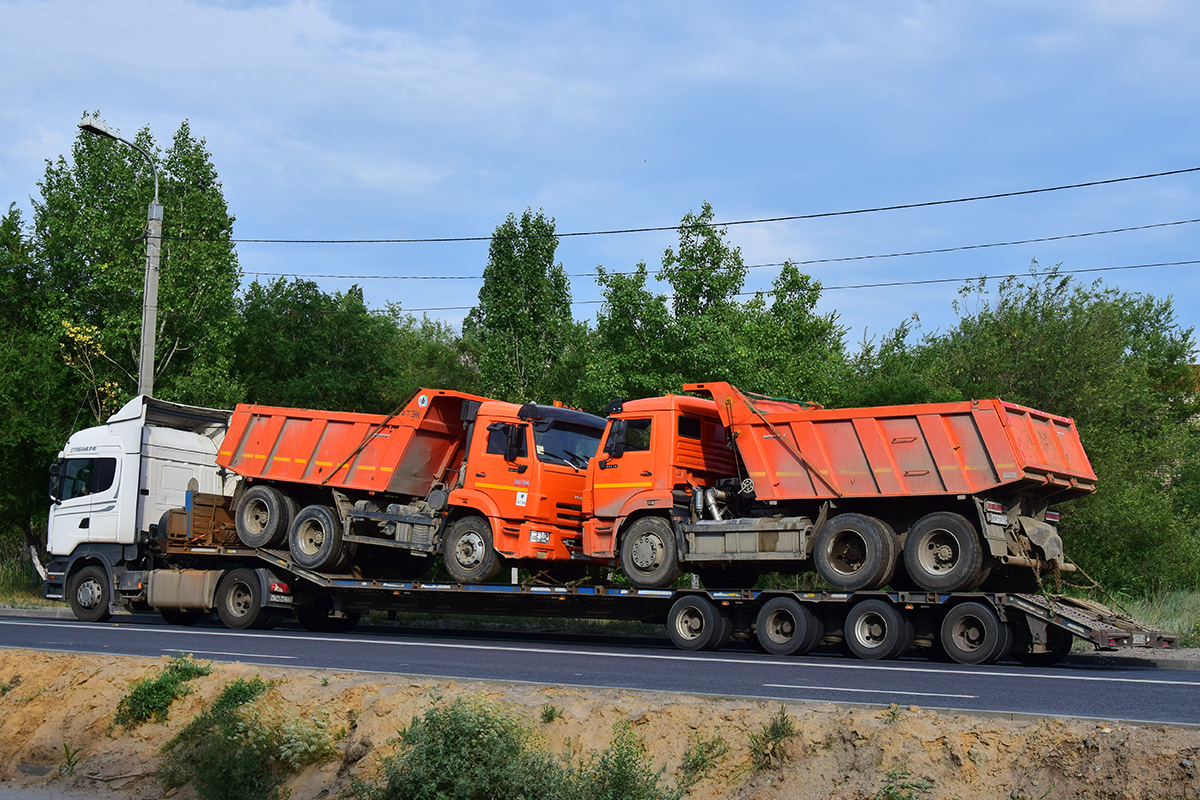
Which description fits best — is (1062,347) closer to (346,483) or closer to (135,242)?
(346,483)

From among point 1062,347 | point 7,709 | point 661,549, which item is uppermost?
point 1062,347

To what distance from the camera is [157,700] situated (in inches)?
411

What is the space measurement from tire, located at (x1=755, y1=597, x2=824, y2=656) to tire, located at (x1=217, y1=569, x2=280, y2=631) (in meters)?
8.54

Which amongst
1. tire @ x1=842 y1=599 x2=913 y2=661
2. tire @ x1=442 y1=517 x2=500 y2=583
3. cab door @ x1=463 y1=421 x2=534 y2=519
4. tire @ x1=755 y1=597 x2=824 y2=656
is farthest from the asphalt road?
cab door @ x1=463 y1=421 x2=534 y2=519

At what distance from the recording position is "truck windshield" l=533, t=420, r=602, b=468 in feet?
58.6

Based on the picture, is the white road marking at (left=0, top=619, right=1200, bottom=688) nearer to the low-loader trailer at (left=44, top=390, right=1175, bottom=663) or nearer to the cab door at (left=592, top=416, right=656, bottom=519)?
the low-loader trailer at (left=44, top=390, right=1175, bottom=663)

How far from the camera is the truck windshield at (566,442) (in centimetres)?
1788

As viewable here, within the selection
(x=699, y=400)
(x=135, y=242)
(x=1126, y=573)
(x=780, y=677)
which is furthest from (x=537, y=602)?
(x=135, y=242)

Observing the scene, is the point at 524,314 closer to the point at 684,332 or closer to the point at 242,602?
the point at 684,332

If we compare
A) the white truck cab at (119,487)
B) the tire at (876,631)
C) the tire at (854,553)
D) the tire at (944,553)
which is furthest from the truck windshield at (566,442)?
the white truck cab at (119,487)

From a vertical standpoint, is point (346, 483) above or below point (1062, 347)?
below

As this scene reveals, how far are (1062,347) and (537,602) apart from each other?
48.5 feet

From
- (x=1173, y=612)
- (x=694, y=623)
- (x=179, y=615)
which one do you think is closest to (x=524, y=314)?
(x=179, y=615)

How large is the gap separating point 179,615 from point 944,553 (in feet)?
45.3
